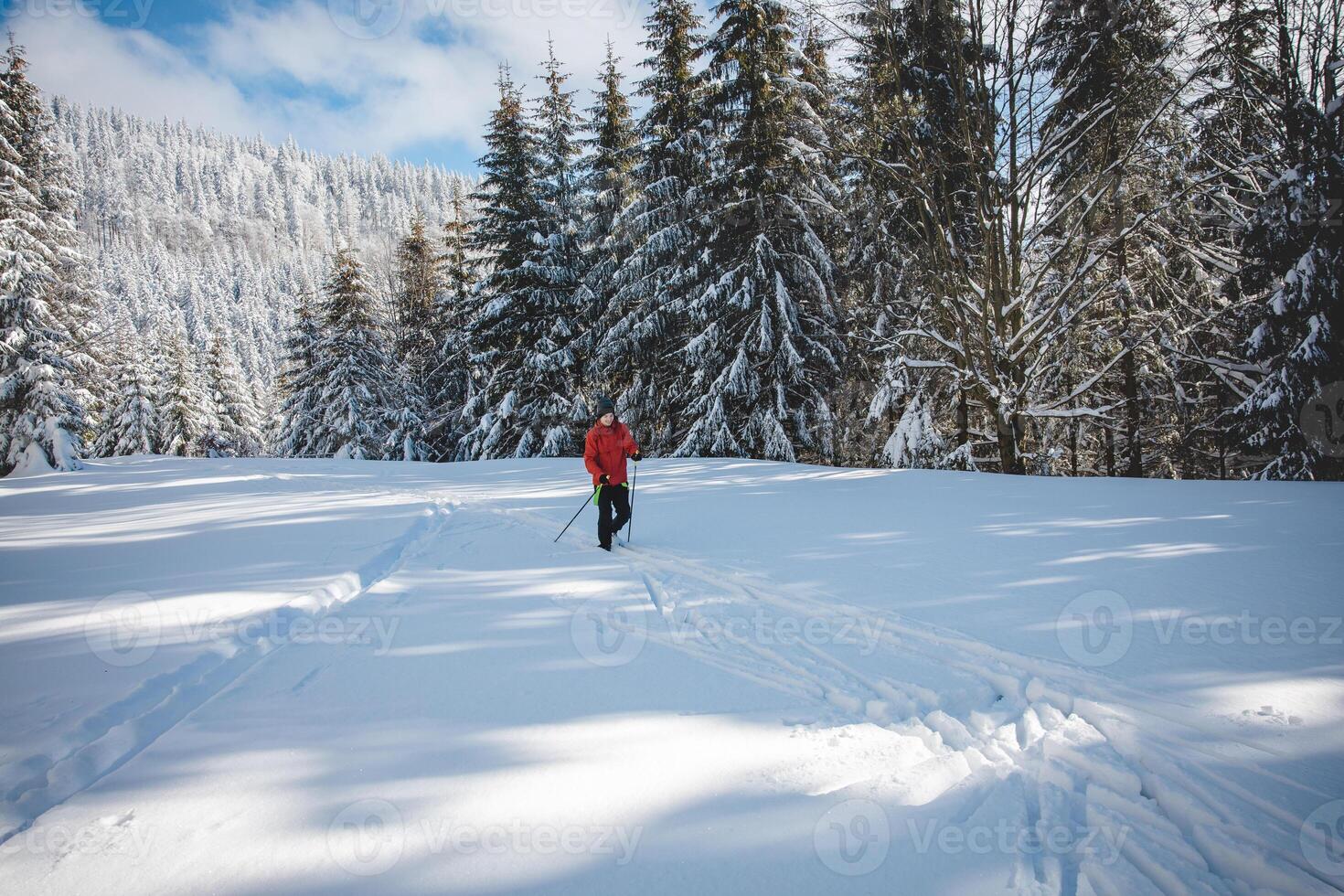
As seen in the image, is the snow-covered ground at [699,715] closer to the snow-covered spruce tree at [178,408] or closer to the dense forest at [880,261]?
the dense forest at [880,261]

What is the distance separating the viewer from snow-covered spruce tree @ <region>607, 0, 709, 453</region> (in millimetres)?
14586

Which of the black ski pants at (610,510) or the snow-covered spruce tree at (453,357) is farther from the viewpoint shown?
the snow-covered spruce tree at (453,357)

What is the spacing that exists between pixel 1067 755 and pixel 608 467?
4649 mm

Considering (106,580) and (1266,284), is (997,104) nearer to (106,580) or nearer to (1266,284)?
(1266,284)

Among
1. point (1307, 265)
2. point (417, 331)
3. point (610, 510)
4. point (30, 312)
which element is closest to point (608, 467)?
point (610, 510)

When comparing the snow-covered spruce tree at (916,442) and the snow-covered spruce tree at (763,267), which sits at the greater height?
the snow-covered spruce tree at (763,267)

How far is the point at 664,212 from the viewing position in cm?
1496

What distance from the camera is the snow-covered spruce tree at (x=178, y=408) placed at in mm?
30500

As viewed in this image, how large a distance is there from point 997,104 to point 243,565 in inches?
526

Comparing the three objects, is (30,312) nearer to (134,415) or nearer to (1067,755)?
(134,415)

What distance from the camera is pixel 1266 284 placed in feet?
34.1

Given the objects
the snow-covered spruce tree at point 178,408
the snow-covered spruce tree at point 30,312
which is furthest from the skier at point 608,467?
the snow-covered spruce tree at point 178,408

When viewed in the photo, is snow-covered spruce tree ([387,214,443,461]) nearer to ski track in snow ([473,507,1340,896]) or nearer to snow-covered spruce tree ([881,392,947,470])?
snow-covered spruce tree ([881,392,947,470])

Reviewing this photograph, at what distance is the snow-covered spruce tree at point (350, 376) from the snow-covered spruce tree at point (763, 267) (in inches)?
661
